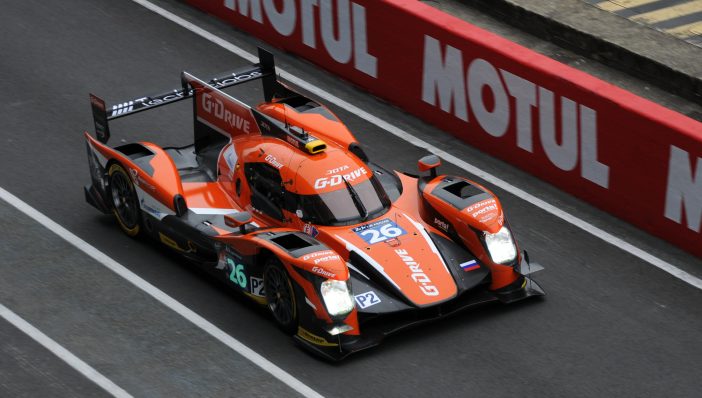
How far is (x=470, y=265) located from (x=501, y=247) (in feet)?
1.27

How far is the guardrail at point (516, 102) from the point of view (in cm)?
1479

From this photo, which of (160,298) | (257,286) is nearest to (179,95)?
(160,298)

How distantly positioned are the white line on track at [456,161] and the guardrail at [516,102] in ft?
1.27

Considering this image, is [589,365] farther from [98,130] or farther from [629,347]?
[98,130]

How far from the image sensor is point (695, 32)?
1912cm

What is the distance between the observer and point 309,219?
13.3m

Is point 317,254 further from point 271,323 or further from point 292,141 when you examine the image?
point 292,141

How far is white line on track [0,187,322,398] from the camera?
40.4ft

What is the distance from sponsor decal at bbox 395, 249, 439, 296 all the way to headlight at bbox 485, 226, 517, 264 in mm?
812

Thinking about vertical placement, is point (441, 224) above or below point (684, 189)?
above

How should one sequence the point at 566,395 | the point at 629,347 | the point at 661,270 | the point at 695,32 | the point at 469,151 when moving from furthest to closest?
1. the point at 695,32
2. the point at 469,151
3. the point at 661,270
4. the point at 629,347
5. the point at 566,395

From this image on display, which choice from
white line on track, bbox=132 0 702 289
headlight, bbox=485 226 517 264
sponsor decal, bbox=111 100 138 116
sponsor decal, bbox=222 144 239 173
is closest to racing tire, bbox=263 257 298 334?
sponsor decal, bbox=222 144 239 173

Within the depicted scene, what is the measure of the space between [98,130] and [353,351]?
456cm

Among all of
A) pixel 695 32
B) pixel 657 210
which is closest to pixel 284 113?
pixel 657 210
